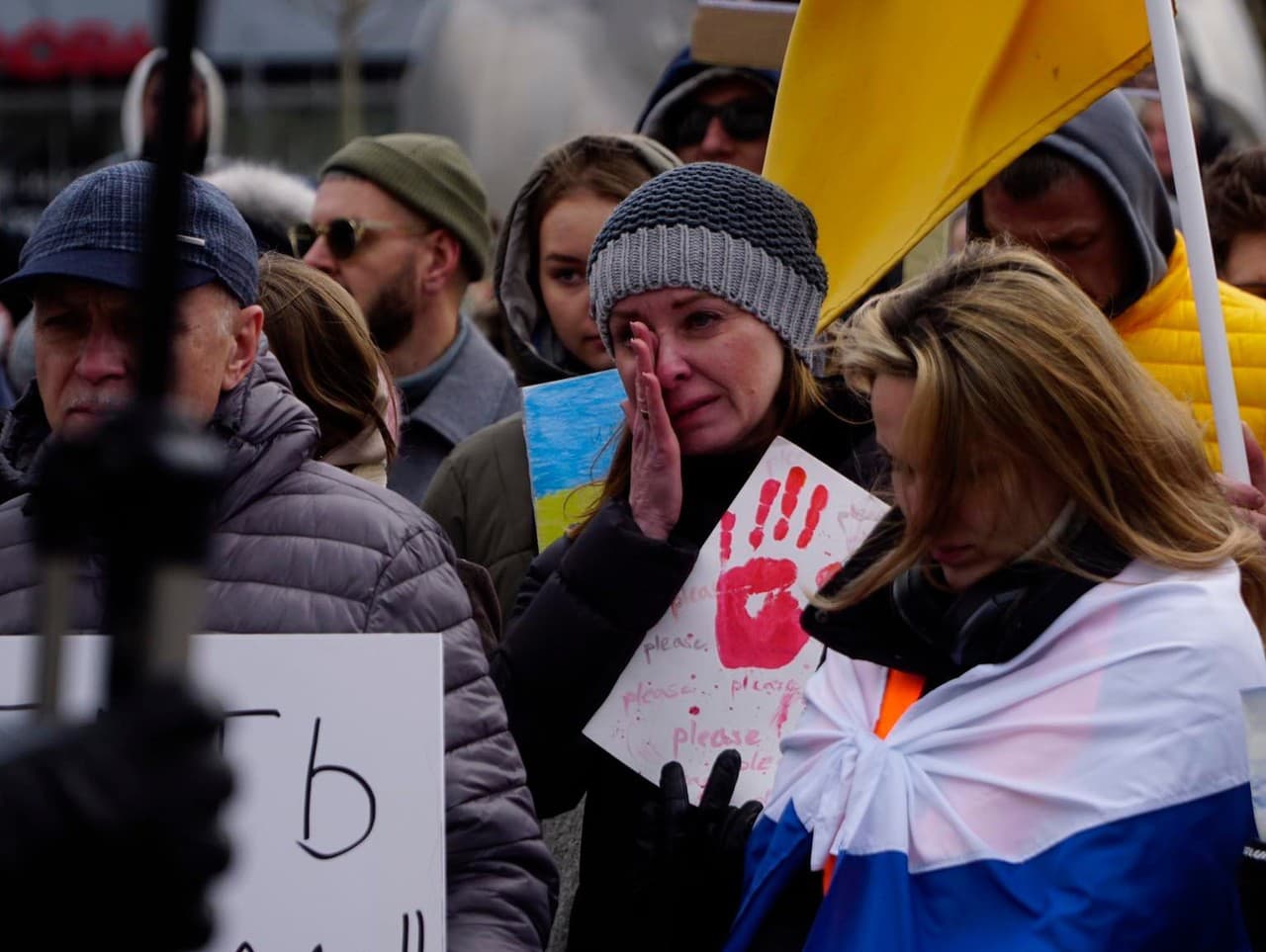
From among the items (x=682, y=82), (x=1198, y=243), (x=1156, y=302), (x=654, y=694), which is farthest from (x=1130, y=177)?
(x=682, y=82)

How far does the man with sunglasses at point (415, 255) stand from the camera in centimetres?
444

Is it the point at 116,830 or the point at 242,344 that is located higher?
the point at 242,344

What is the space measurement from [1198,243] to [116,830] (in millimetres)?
2478

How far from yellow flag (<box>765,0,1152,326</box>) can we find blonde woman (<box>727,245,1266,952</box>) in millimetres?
926

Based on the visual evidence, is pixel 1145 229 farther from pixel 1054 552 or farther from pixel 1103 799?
pixel 1103 799

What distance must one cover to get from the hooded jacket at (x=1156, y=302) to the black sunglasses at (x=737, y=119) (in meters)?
1.19

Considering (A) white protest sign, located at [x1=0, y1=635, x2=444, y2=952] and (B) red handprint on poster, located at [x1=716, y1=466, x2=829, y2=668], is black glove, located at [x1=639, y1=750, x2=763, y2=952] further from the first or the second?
(A) white protest sign, located at [x1=0, y1=635, x2=444, y2=952]

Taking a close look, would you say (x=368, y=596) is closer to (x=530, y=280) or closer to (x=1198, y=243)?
(x=1198, y=243)

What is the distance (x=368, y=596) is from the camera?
2342 millimetres

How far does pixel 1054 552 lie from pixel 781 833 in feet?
1.63

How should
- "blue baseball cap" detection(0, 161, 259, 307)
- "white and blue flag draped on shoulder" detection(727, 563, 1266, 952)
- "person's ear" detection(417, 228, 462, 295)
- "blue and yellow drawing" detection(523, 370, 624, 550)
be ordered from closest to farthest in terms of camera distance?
"white and blue flag draped on shoulder" detection(727, 563, 1266, 952), "blue baseball cap" detection(0, 161, 259, 307), "blue and yellow drawing" detection(523, 370, 624, 550), "person's ear" detection(417, 228, 462, 295)

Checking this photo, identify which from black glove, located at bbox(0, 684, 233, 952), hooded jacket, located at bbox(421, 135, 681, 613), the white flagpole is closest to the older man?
hooded jacket, located at bbox(421, 135, 681, 613)

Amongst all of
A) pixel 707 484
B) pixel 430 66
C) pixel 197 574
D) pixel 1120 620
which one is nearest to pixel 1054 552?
pixel 1120 620

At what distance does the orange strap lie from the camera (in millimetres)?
2363
